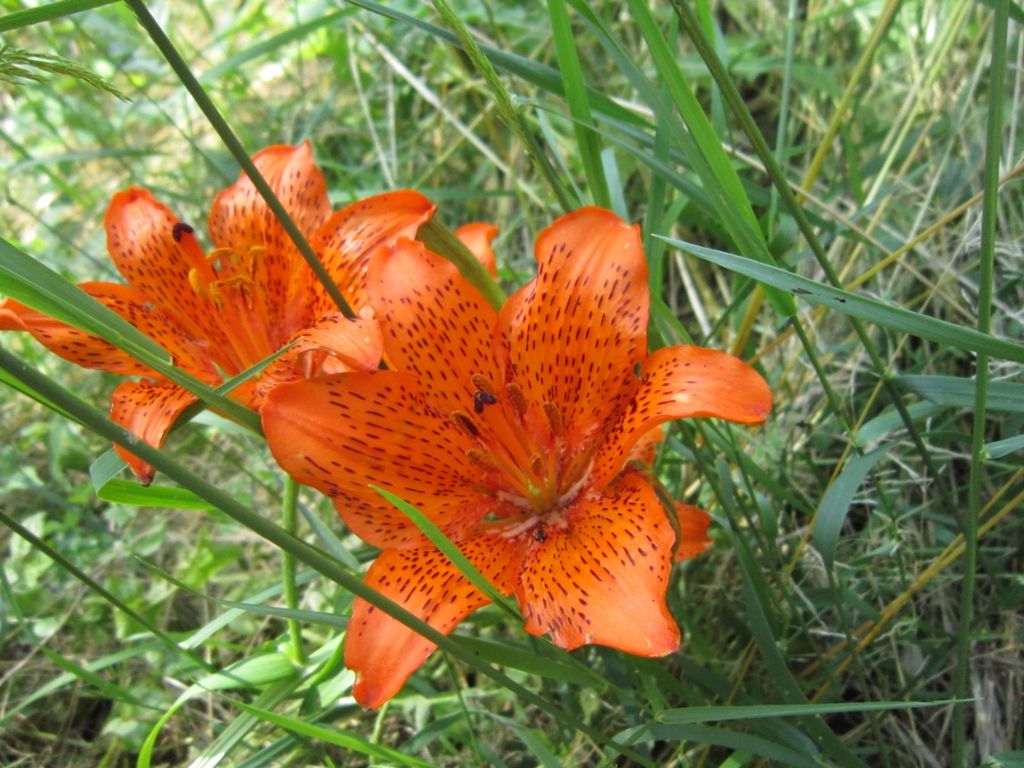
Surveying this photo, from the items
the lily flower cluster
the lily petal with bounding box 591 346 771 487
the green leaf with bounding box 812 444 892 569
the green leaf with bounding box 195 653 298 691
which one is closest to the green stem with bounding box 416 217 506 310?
the lily flower cluster

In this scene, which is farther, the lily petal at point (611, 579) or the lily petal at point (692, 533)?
the lily petal at point (692, 533)

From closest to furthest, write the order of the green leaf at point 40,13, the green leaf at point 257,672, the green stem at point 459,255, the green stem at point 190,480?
the green stem at point 190,480
the green leaf at point 40,13
the green stem at point 459,255
the green leaf at point 257,672

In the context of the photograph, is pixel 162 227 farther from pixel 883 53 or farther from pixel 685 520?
pixel 883 53

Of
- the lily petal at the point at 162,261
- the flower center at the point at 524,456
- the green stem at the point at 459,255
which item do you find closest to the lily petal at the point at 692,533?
the flower center at the point at 524,456

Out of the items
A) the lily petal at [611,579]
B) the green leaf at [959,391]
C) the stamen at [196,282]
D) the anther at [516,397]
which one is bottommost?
the green leaf at [959,391]

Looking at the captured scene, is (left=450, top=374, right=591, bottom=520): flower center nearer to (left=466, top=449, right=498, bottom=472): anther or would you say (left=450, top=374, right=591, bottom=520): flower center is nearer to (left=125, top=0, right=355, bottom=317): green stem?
(left=466, top=449, right=498, bottom=472): anther

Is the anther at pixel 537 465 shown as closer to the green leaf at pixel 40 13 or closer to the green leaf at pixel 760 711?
the green leaf at pixel 760 711

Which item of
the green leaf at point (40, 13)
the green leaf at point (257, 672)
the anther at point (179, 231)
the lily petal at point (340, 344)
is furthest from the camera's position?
the anther at point (179, 231)

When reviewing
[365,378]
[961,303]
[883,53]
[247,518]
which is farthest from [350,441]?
[883,53]

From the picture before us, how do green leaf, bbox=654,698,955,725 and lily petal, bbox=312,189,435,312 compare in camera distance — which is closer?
green leaf, bbox=654,698,955,725
